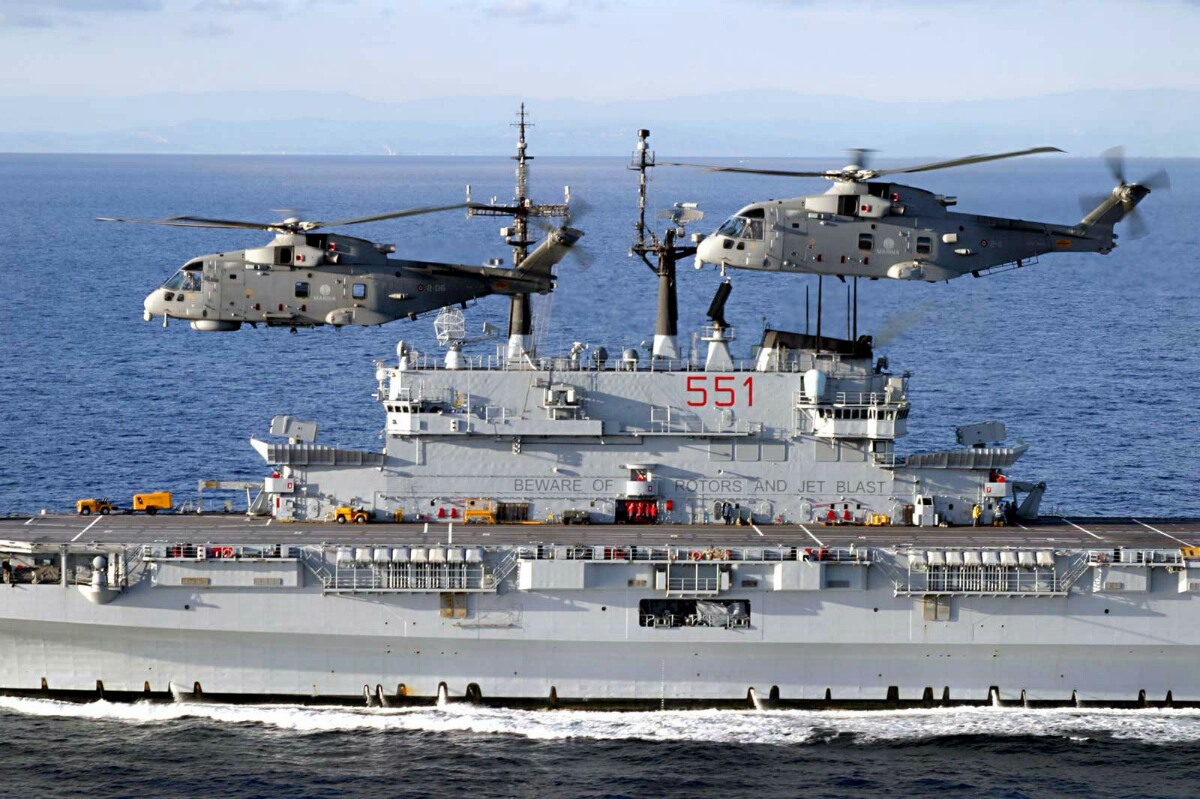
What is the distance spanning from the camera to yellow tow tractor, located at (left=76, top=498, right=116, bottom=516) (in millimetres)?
44969

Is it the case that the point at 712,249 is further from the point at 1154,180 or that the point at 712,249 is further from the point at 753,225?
the point at 1154,180

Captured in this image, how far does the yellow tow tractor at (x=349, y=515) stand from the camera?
43.2 metres

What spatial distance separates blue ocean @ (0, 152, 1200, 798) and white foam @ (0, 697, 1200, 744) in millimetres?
87

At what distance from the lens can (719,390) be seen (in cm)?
4331

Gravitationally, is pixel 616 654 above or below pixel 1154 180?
below

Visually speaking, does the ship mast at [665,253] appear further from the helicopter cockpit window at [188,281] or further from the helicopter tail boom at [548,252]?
the helicopter cockpit window at [188,281]

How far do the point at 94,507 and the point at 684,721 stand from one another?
17709mm

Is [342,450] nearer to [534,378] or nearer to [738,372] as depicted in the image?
[534,378]

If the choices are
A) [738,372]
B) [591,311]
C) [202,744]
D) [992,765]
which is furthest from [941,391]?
[202,744]

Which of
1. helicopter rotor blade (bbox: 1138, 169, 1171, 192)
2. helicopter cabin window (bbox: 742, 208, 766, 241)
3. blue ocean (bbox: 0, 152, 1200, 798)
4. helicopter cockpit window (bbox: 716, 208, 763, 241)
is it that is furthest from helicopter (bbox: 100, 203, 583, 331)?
helicopter rotor blade (bbox: 1138, 169, 1171, 192)

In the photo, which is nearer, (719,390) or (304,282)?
(304,282)

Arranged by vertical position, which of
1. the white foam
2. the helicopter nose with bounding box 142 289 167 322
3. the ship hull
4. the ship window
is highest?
the helicopter nose with bounding box 142 289 167 322

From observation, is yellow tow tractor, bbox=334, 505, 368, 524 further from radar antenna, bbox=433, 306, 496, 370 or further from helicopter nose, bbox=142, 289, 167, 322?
helicopter nose, bbox=142, 289, 167, 322

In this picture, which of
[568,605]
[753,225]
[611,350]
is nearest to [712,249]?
[753,225]
